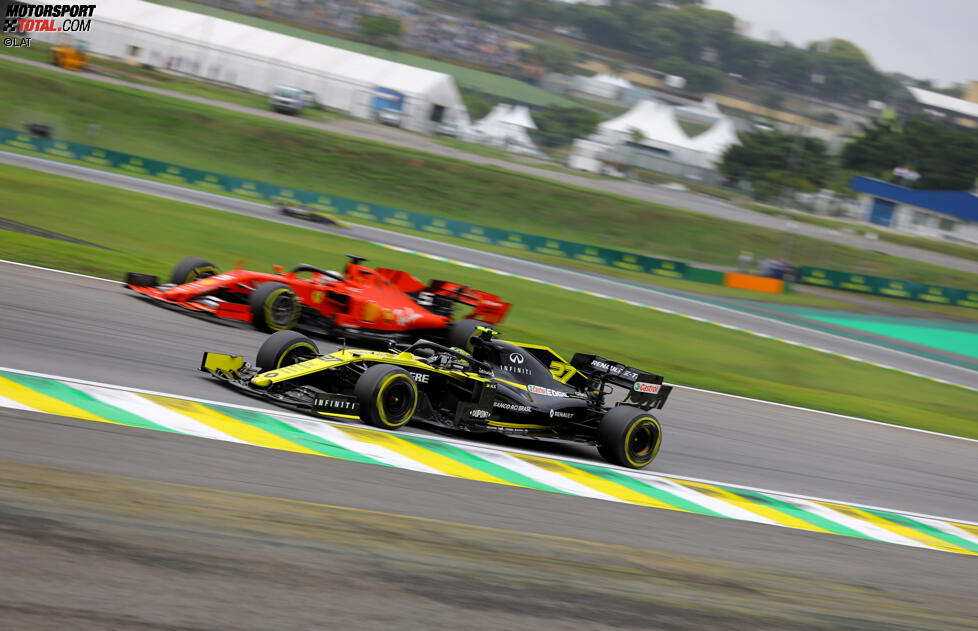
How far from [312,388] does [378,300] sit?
4.43 meters

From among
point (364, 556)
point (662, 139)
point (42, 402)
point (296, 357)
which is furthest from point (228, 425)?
point (662, 139)

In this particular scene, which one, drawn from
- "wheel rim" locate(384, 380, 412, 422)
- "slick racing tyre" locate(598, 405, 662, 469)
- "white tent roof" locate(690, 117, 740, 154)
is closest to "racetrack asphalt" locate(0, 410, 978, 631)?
"wheel rim" locate(384, 380, 412, 422)

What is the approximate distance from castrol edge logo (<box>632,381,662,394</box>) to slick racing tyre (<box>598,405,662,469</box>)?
354 mm

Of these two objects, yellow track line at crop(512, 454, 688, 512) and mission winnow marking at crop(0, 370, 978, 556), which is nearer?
mission winnow marking at crop(0, 370, 978, 556)

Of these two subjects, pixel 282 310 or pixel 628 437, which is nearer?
pixel 628 437

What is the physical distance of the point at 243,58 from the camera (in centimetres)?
5769

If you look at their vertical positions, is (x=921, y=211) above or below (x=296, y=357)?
above

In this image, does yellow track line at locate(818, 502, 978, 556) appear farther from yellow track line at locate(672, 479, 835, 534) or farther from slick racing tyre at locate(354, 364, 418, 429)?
slick racing tyre at locate(354, 364, 418, 429)

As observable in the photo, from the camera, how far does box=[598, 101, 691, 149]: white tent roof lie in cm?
7162

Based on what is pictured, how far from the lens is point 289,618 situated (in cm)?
430

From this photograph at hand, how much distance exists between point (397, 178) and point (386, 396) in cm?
3868

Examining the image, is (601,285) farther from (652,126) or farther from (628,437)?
(652,126)

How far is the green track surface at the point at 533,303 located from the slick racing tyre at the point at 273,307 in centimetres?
344

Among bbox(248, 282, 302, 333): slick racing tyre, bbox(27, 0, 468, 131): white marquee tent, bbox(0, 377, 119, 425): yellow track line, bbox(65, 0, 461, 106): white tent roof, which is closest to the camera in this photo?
bbox(0, 377, 119, 425): yellow track line
